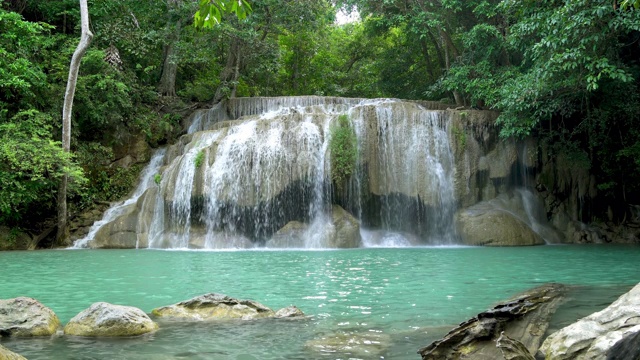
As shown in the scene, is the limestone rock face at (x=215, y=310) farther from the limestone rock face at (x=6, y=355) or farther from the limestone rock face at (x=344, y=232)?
the limestone rock face at (x=344, y=232)

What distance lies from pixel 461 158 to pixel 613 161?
5.22 m

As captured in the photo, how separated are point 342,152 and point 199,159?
4.41m

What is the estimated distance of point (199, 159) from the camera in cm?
1658

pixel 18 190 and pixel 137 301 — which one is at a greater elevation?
pixel 18 190

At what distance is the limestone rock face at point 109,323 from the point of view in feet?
16.2

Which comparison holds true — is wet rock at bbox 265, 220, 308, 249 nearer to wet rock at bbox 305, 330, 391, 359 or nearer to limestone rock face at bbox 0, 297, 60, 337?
limestone rock face at bbox 0, 297, 60, 337

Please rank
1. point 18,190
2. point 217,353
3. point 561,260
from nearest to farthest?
point 217,353 → point 561,260 → point 18,190

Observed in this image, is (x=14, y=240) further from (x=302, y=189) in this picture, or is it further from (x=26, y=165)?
(x=302, y=189)

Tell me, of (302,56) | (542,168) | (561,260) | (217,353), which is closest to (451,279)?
(561,260)

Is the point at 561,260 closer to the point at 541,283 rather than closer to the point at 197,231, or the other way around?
the point at 541,283

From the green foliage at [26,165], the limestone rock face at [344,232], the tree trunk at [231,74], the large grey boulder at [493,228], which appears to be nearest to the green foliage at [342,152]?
the limestone rock face at [344,232]

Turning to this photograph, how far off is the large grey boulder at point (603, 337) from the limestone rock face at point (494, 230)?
12.0 metres

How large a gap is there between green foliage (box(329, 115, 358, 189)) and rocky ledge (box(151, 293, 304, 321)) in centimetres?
1093

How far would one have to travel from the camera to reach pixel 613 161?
59.0 feet
